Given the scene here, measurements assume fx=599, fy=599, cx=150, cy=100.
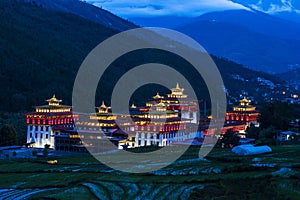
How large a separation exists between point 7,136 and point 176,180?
43746mm

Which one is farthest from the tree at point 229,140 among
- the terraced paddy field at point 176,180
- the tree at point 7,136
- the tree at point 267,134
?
the tree at point 7,136

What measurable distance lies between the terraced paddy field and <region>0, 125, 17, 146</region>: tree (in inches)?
940

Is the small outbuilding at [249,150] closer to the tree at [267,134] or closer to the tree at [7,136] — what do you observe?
the tree at [267,134]

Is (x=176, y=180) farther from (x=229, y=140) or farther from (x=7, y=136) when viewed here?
(x=7, y=136)

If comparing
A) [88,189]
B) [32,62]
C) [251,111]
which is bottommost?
[88,189]

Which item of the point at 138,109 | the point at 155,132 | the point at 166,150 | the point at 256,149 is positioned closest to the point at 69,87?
the point at 138,109

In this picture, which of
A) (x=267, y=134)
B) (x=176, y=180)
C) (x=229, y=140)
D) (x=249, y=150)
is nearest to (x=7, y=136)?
(x=229, y=140)

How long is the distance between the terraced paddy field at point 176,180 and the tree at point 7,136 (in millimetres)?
23887

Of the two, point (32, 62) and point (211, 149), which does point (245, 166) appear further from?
point (32, 62)

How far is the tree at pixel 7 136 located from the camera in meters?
84.8

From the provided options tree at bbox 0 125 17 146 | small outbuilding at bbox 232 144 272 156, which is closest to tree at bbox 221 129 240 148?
small outbuilding at bbox 232 144 272 156

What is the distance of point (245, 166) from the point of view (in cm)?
5047

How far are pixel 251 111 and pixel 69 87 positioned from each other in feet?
236

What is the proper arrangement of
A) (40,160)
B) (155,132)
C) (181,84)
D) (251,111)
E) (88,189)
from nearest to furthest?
1. (88,189)
2. (40,160)
3. (155,132)
4. (251,111)
5. (181,84)
